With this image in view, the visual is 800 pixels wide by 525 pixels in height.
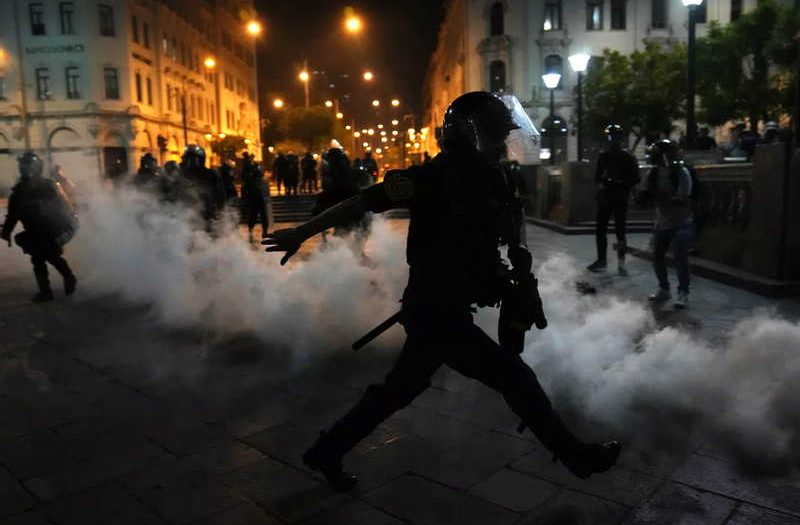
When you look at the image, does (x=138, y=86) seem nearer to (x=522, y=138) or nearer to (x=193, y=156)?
(x=193, y=156)

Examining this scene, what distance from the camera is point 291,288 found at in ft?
24.3

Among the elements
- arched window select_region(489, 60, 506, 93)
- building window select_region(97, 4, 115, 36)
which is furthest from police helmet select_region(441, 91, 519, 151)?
building window select_region(97, 4, 115, 36)

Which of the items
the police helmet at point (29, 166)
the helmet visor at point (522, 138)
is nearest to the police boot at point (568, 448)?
the helmet visor at point (522, 138)

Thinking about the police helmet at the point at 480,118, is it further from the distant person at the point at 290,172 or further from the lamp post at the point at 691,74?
the distant person at the point at 290,172

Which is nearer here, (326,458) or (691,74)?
(326,458)

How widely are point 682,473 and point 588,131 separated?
4317 centimetres

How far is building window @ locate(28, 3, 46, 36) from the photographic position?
4509 cm

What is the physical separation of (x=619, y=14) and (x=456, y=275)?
50453mm

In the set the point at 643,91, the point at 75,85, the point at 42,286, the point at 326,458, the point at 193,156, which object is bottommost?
the point at 326,458

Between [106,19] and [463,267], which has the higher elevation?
[106,19]

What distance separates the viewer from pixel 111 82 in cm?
4578

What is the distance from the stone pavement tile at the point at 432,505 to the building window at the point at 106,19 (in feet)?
158

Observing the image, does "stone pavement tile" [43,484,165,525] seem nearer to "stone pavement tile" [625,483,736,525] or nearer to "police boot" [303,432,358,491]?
"police boot" [303,432,358,491]

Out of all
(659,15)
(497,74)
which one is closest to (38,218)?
(497,74)
